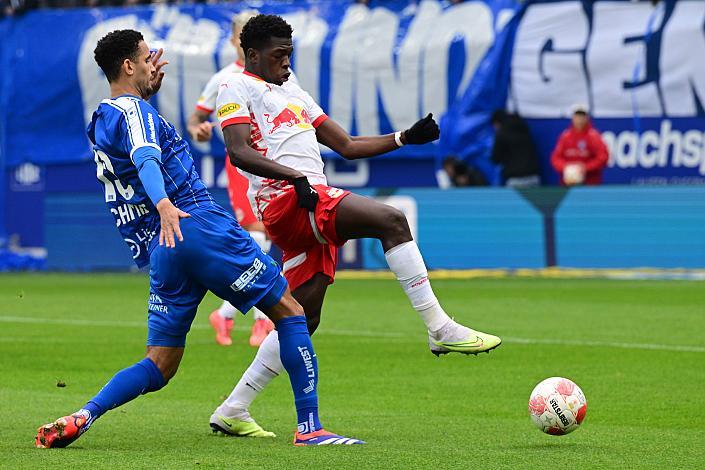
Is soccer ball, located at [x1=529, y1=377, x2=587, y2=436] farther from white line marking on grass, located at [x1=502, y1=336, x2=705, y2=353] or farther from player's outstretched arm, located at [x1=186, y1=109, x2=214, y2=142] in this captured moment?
player's outstretched arm, located at [x1=186, y1=109, x2=214, y2=142]

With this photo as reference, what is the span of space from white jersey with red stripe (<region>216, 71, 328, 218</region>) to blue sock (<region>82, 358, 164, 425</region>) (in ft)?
4.32

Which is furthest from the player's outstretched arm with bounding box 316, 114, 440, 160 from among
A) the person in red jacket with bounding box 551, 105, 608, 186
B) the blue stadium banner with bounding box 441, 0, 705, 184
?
the blue stadium banner with bounding box 441, 0, 705, 184

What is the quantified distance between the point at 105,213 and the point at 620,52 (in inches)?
326

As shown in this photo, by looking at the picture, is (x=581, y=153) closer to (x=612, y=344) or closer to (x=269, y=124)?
(x=612, y=344)

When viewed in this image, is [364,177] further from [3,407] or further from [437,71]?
[3,407]

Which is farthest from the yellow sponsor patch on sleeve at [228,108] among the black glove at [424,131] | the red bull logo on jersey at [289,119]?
the black glove at [424,131]

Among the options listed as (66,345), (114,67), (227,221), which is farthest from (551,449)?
(66,345)

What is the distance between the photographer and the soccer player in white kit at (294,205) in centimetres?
776

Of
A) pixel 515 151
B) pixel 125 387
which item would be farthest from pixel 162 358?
pixel 515 151

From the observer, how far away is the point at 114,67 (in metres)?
7.24

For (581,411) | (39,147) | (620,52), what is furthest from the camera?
(39,147)

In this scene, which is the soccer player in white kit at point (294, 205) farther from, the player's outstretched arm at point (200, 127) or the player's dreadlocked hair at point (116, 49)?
the player's outstretched arm at point (200, 127)

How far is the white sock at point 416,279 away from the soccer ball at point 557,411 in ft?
2.43

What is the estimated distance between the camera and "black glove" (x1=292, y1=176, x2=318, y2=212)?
7.73 metres
